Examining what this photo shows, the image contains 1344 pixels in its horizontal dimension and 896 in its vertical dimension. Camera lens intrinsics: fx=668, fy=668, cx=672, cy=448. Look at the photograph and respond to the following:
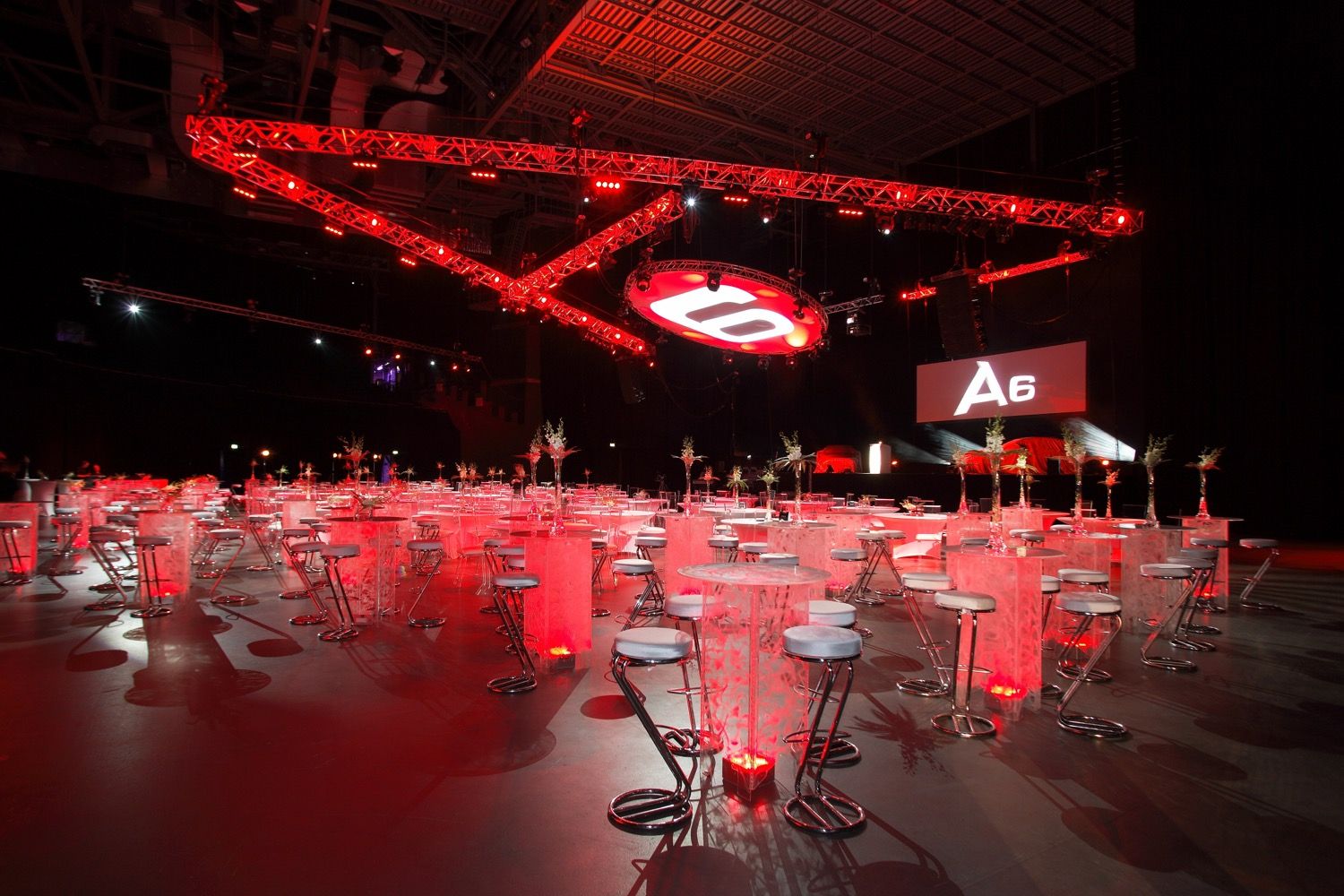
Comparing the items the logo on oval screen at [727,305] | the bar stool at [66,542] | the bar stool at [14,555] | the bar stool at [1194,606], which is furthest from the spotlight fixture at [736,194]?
the bar stool at [66,542]

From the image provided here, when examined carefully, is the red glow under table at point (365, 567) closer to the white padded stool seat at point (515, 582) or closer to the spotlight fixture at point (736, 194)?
the white padded stool seat at point (515, 582)

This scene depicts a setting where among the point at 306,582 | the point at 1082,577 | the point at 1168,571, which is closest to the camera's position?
the point at 1082,577

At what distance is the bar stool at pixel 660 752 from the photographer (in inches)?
95.0

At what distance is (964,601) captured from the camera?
329 centimetres

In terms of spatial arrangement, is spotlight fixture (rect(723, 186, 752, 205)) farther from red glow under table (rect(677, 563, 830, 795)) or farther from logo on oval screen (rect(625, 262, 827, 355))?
red glow under table (rect(677, 563, 830, 795))

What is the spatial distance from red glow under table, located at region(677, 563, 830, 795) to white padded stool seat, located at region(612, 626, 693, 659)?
0.81 ft

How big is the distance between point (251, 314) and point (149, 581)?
11.7m

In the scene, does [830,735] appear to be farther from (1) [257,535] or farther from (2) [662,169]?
(1) [257,535]

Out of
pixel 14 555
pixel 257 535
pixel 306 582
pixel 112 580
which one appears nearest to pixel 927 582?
pixel 306 582

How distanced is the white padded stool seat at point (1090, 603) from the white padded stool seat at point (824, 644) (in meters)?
1.74

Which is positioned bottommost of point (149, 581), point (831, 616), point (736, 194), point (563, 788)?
point (563, 788)

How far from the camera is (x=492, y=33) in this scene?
855cm

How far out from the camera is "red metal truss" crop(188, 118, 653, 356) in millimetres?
7934

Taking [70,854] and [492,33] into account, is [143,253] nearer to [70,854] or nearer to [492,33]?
[492,33]
